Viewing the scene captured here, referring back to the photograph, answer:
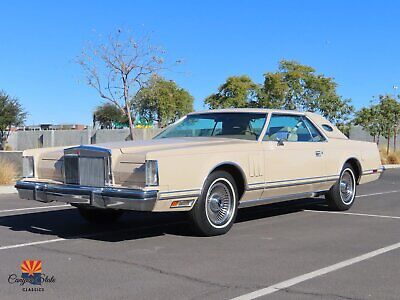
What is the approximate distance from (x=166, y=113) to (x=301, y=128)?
160 feet

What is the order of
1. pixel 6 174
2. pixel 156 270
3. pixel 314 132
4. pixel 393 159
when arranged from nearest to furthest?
pixel 156 270 → pixel 314 132 → pixel 6 174 → pixel 393 159

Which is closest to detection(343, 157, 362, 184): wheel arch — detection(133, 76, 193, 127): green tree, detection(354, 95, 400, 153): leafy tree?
detection(354, 95, 400, 153): leafy tree

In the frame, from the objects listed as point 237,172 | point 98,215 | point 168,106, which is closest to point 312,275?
point 237,172

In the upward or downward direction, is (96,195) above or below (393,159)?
above

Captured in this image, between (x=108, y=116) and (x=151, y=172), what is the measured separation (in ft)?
212

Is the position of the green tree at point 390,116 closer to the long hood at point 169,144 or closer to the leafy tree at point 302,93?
the leafy tree at point 302,93

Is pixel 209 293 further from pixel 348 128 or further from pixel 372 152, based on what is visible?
pixel 348 128

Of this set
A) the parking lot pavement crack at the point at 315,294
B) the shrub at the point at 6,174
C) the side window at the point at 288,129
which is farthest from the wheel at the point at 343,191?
the shrub at the point at 6,174

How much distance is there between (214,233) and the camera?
7.18 m

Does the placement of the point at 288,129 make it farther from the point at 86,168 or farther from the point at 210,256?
the point at 86,168

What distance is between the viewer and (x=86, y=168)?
6957mm

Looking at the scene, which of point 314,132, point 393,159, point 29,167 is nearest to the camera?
point 29,167

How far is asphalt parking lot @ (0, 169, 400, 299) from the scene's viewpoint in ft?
15.9

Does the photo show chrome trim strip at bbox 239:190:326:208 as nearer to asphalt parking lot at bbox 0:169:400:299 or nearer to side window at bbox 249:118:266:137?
asphalt parking lot at bbox 0:169:400:299
